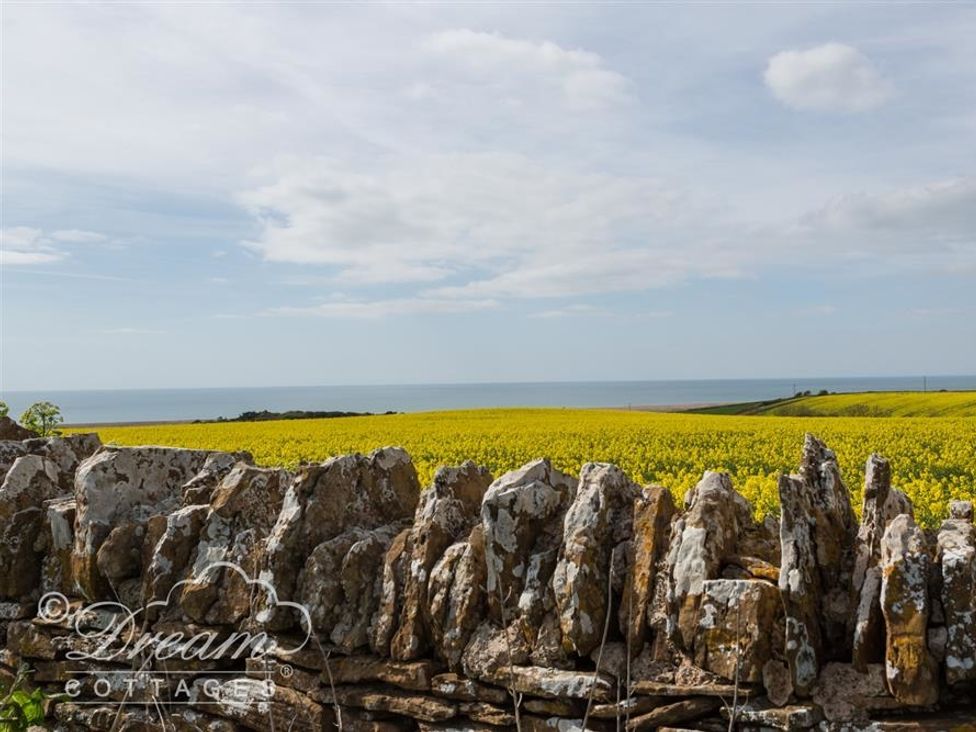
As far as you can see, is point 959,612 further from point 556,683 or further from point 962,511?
point 556,683

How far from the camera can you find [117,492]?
5.75 metres

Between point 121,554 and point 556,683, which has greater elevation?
point 121,554

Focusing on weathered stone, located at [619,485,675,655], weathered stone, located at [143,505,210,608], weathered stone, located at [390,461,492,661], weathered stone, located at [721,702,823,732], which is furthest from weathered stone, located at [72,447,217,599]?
weathered stone, located at [721,702,823,732]

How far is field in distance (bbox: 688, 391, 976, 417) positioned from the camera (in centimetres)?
3659

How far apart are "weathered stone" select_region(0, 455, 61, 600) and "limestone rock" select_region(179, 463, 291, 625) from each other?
1.61 meters

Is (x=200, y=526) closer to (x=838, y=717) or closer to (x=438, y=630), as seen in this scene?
(x=438, y=630)

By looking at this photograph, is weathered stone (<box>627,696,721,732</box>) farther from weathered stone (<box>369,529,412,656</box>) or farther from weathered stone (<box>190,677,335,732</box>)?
weathered stone (<box>190,677,335,732</box>)

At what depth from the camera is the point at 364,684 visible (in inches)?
173

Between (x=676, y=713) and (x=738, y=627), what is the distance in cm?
51

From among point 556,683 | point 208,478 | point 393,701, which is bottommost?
point 393,701

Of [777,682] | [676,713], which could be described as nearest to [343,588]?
[676,713]

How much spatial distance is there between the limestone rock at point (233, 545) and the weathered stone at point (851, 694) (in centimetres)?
308

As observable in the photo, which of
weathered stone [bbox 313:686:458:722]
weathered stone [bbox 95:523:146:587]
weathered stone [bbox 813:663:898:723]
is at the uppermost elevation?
weathered stone [bbox 95:523:146:587]

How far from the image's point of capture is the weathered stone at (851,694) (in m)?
3.36
